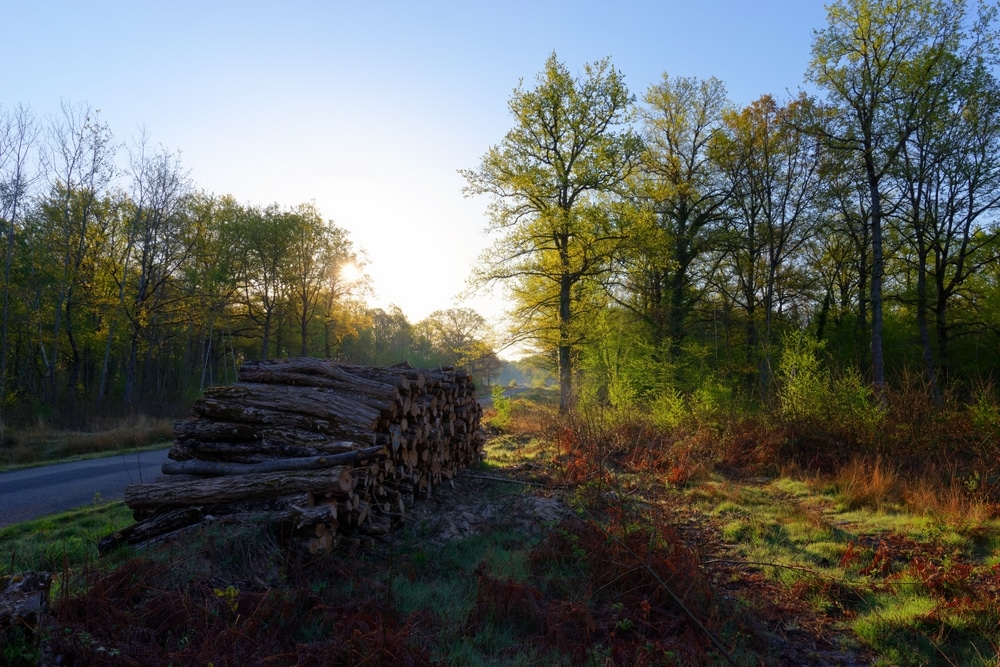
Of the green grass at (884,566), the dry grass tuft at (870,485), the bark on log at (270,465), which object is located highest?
the bark on log at (270,465)

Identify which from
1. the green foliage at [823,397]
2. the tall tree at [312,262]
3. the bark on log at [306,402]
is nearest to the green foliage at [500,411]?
the green foliage at [823,397]

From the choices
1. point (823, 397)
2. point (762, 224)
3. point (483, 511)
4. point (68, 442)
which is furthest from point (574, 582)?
point (762, 224)

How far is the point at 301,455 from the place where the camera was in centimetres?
535

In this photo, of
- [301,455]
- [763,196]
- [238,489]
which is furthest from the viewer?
[763,196]

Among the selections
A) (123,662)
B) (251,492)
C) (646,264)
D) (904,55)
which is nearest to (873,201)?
(904,55)

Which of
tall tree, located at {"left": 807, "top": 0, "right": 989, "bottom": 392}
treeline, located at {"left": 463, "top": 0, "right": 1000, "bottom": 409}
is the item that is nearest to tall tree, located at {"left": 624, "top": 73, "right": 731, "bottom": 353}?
treeline, located at {"left": 463, "top": 0, "right": 1000, "bottom": 409}

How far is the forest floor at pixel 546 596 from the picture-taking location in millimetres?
3195

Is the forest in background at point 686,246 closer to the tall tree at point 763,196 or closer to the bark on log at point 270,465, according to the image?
the tall tree at point 763,196

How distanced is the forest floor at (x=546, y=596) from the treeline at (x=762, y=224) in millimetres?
6684

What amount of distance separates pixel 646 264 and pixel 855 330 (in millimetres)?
11170

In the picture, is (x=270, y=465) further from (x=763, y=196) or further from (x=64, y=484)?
(x=763, y=196)

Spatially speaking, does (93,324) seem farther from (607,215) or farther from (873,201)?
(873,201)

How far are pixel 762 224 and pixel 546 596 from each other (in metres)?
20.8

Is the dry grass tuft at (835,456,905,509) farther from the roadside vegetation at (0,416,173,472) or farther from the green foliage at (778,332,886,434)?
the roadside vegetation at (0,416,173,472)
